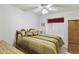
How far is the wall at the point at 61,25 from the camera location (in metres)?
1.60

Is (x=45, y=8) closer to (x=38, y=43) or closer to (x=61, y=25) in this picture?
(x=61, y=25)

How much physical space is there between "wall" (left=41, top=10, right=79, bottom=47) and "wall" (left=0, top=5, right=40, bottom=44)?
0.43ft

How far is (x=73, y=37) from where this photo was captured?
5.42 ft

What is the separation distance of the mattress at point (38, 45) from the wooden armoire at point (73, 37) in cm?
24

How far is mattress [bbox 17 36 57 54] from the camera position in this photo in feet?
5.05

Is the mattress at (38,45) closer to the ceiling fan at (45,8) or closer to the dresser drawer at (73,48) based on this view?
the dresser drawer at (73,48)

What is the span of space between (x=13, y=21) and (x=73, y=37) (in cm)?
84

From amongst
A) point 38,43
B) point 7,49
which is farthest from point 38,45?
point 7,49

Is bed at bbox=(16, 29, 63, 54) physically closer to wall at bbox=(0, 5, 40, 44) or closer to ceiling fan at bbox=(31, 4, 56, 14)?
wall at bbox=(0, 5, 40, 44)

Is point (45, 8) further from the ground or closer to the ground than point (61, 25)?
further from the ground

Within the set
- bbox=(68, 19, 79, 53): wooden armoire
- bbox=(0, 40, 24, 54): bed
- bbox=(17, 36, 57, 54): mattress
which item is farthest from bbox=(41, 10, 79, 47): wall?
bbox=(0, 40, 24, 54): bed

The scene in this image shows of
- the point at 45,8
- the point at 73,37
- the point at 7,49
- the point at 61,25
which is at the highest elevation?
the point at 45,8

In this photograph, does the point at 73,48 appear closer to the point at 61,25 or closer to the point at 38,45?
the point at 61,25
